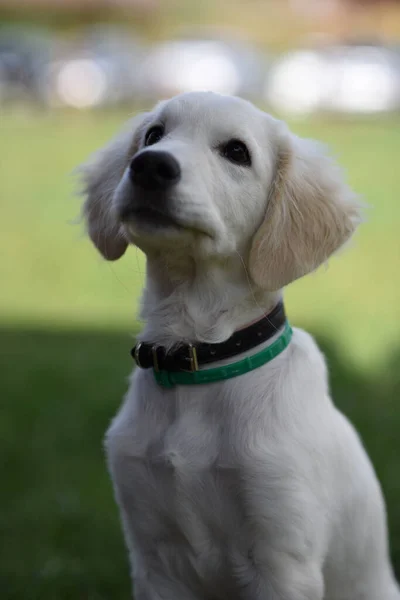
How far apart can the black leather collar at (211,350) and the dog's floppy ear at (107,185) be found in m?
0.42

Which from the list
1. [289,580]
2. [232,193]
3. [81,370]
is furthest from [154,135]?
[81,370]

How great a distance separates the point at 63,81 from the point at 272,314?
72.0ft

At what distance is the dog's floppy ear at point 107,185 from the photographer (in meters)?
3.03

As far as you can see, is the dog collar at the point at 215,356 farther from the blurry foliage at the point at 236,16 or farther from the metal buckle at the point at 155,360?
the blurry foliage at the point at 236,16

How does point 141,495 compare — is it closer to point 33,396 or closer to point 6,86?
point 33,396

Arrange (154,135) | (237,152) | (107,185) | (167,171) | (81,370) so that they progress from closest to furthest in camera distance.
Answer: (167,171) < (237,152) < (154,135) < (107,185) < (81,370)

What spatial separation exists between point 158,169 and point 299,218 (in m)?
0.48

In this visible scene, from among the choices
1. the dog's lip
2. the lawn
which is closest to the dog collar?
the dog's lip

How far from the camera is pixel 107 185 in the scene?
3084mm

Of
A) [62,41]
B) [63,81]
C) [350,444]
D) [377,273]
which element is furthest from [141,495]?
[62,41]

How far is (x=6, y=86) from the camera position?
23859mm

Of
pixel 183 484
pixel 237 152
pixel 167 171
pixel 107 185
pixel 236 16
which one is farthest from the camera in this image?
pixel 236 16

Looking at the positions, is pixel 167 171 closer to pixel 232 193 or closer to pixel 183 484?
pixel 232 193

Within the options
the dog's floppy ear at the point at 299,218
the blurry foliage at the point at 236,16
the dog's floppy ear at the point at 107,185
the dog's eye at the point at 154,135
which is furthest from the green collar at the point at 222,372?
the blurry foliage at the point at 236,16
